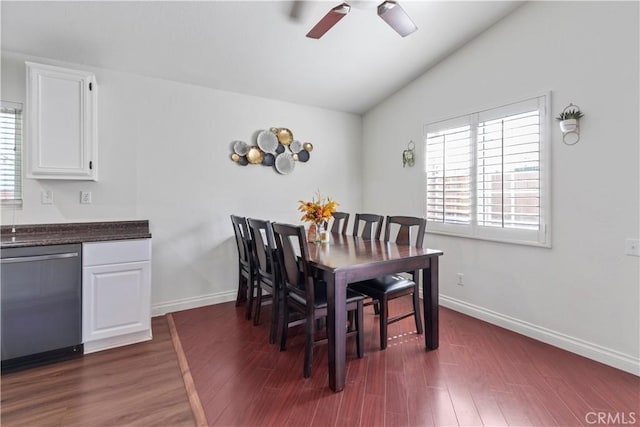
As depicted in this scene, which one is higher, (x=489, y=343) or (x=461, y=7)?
(x=461, y=7)

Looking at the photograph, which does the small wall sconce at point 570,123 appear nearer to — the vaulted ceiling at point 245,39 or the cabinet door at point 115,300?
the vaulted ceiling at point 245,39

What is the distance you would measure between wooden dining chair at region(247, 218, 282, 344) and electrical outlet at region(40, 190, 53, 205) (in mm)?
1773

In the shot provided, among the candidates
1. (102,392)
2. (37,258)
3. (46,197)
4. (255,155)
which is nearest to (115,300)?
(37,258)

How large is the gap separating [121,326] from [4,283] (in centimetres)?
84

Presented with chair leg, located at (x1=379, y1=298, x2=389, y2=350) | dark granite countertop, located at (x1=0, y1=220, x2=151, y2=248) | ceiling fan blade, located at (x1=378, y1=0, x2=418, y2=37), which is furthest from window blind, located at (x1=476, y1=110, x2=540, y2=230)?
dark granite countertop, located at (x1=0, y1=220, x2=151, y2=248)

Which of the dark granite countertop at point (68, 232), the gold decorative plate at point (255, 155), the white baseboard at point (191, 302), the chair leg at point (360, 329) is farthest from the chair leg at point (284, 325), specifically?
the gold decorative plate at point (255, 155)

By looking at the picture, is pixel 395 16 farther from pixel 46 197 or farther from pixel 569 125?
pixel 46 197

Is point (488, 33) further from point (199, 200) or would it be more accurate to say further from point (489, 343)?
point (199, 200)

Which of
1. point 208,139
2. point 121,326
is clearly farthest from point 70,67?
point 121,326

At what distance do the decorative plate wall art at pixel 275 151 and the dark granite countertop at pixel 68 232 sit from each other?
4.31ft

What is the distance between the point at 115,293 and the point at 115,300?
0.19 ft

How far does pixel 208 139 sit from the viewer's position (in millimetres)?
3643

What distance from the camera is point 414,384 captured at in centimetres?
215

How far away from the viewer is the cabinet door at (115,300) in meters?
2.53
